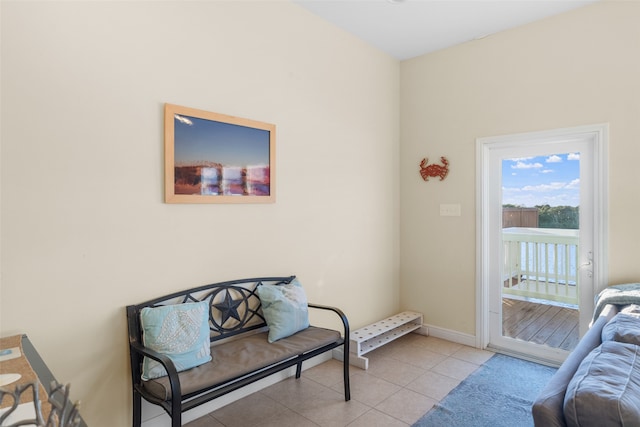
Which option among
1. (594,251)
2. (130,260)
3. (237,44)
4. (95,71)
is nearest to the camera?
(95,71)

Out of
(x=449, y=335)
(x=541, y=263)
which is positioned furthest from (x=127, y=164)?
(x=541, y=263)

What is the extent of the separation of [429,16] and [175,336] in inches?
123

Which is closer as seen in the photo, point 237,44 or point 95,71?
point 95,71

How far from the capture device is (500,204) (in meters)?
3.61

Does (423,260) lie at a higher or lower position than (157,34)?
lower

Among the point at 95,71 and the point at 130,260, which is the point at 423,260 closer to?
the point at 130,260

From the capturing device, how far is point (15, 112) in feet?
5.81

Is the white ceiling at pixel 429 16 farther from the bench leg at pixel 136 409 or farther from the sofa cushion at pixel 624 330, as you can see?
the bench leg at pixel 136 409

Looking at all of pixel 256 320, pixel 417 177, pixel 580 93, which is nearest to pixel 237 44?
pixel 256 320

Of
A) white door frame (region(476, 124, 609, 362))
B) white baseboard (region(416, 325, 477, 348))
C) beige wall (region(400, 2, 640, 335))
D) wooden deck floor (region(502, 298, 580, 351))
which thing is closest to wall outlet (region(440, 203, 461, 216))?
beige wall (region(400, 2, 640, 335))

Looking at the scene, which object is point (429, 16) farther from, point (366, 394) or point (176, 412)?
point (176, 412)

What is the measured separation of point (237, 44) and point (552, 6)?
2.54 meters

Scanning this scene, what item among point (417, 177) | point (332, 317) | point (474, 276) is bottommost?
point (332, 317)

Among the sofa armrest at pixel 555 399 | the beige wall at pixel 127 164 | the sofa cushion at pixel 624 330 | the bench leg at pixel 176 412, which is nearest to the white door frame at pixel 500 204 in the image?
the sofa cushion at pixel 624 330
